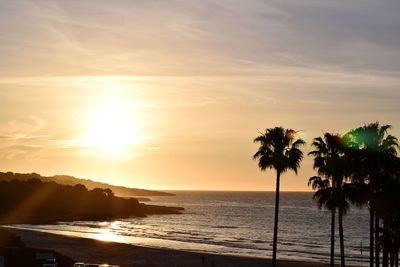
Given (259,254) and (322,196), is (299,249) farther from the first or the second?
(322,196)

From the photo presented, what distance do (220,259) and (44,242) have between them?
1287 inches

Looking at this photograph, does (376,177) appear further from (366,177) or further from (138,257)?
(138,257)

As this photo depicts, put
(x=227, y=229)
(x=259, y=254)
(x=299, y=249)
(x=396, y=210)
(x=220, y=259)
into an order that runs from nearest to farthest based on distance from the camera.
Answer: (x=396, y=210)
(x=220, y=259)
(x=259, y=254)
(x=299, y=249)
(x=227, y=229)

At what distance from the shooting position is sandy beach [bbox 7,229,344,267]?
73.7 m

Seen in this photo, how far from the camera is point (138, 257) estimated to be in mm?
79000

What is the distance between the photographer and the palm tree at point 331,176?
41.7 metres

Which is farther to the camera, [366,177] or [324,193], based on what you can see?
[324,193]

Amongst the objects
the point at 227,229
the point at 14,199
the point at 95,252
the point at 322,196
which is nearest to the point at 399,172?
the point at 322,196

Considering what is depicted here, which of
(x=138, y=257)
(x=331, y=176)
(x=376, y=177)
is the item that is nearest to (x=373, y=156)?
(x=376, y=177)

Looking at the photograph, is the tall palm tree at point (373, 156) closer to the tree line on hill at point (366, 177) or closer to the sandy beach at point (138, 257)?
the tree line on hill at point (366, 177)

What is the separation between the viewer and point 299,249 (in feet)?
342

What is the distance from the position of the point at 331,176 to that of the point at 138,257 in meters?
42.0

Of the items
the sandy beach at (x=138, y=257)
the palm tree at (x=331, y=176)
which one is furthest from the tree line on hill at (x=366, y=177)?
the sandy beach at (x=138, y=257)

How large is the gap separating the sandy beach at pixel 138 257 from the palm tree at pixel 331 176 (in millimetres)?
28114
